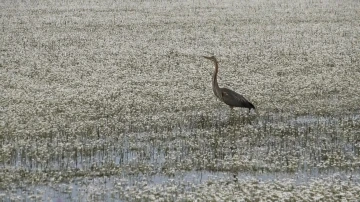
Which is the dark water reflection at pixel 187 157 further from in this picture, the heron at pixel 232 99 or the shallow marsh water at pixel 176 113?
the heron at pixel 232 99

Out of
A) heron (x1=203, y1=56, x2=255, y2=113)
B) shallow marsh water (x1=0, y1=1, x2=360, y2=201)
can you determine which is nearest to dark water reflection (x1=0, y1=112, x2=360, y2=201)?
shallow marsh water (x1=0, y1=1, x2=360, y2=201)

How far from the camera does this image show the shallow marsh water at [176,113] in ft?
41.1

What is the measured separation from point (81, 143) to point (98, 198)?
12.1ft

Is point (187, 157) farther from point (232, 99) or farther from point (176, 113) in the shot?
point (232, 99)

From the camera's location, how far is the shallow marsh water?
12.5 metres

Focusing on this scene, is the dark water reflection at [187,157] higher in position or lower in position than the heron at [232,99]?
lower

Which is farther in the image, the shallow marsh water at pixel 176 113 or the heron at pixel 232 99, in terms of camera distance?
the heron at pixel 232 99

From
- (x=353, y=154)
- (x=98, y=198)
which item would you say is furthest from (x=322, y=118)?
(x=98, y=198)

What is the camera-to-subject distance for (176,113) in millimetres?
18234

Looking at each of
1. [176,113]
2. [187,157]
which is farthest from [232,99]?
[187,157]

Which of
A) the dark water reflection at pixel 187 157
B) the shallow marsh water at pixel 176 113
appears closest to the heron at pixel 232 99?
the shallow marsh water at pixel 176 113

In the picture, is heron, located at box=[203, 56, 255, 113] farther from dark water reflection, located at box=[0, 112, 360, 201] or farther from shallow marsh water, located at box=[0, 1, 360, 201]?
dark water reflection, located at box=[0, 112, 360, 201]

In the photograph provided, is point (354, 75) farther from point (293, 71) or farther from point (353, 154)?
point (353, 154)

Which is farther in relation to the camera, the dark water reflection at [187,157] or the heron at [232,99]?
the heron at [232,99]
